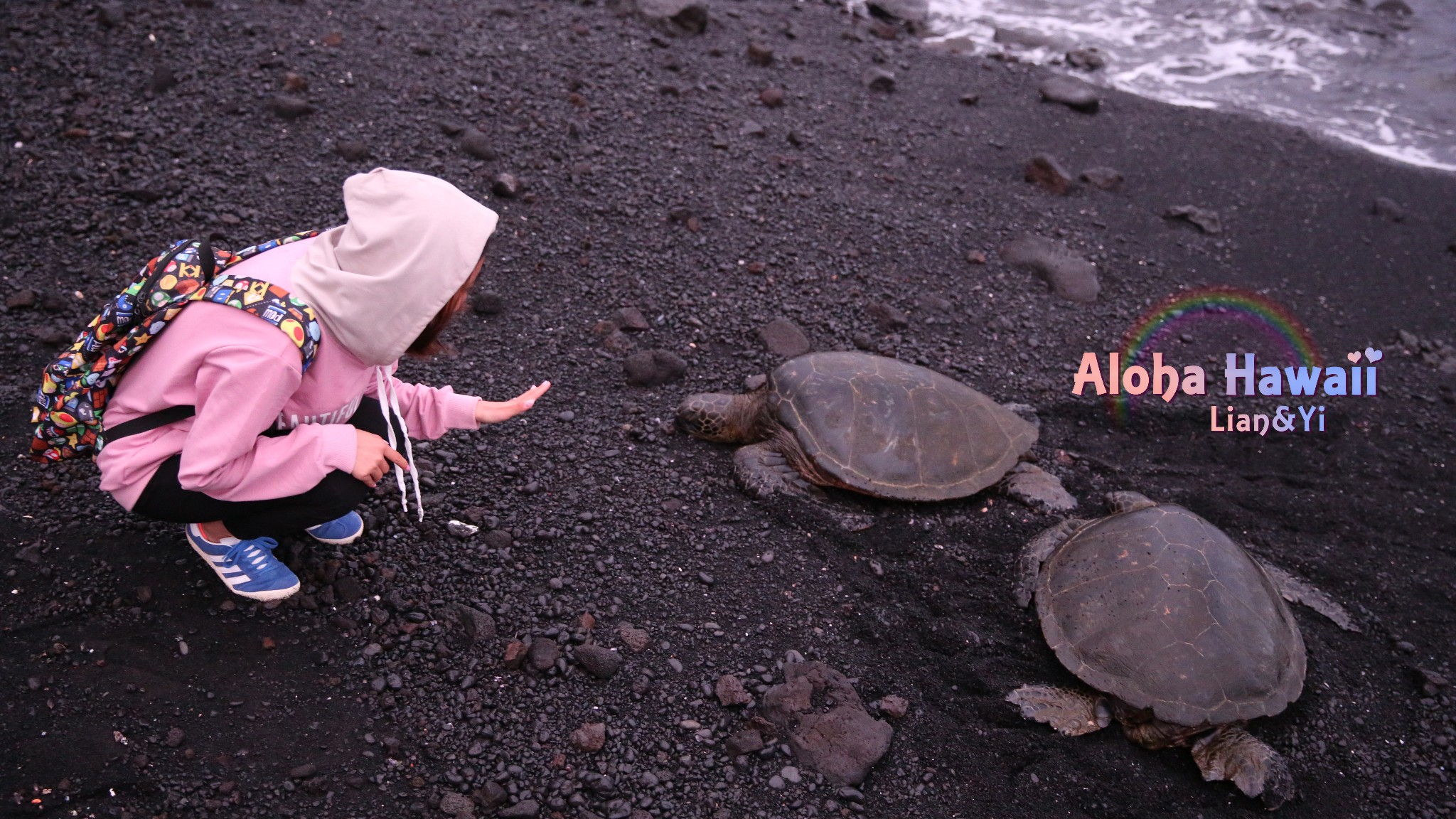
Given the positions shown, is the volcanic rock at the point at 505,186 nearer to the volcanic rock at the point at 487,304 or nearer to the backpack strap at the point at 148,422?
the volcanic rock at the point at 487,304

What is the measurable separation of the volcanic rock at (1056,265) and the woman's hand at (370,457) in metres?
3.92

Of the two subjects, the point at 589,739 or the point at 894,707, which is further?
the point at 894,707

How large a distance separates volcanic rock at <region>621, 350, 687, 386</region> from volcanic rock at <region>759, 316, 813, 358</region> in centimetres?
50

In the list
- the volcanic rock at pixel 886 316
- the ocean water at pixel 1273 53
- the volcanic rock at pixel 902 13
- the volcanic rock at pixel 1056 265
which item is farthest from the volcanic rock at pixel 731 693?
the ocean water at pixel 1273 53

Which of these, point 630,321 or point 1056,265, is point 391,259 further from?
point 1056,265

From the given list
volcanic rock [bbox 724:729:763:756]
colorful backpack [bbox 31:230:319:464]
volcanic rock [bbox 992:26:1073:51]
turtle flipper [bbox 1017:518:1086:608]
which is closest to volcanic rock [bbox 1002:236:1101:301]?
turtle flipper [bbox 1017:518:1086:608]

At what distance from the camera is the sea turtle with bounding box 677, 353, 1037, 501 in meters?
3.78

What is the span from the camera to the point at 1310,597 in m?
3.57

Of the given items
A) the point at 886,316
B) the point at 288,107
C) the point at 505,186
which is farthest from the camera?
the point at 288,107

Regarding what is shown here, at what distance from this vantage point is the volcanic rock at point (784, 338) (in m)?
4.53

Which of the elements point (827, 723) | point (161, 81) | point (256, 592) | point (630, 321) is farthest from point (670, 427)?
point (161, 81)

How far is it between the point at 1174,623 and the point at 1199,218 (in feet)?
12.6

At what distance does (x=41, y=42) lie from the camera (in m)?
5.31

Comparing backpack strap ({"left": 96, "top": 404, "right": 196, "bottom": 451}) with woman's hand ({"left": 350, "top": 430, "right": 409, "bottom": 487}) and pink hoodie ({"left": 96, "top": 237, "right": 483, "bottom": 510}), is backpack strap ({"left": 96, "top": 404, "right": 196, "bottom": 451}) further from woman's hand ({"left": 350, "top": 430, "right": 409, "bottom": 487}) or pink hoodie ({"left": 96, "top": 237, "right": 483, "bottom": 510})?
woman's hand ({"left": 350, "top": 430, "right": 409, "bottom": 487})
